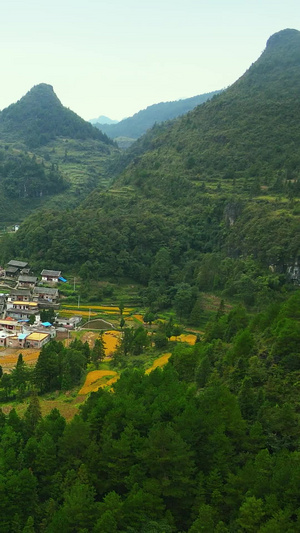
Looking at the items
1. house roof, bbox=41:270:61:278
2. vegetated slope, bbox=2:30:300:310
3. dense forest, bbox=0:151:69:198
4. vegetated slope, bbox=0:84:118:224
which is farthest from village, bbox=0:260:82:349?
dense forest, bbox=0:151:69:198

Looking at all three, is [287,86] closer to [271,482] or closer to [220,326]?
[220,326]

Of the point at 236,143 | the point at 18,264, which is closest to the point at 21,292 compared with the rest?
the point at 18,264

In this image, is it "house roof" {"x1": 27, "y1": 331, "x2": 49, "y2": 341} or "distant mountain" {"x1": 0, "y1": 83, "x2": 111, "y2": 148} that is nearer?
"house roof" {"x1": 27, "y1": 331, "x2": 49, "y2": 341}

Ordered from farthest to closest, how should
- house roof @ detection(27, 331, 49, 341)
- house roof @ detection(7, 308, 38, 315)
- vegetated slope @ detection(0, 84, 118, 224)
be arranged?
1. vegetated slope @ detection(0, 84, 118, 224)
2. house roof @ detection(7, 308, 38, 315)
3. house roof @ detection(27, 331, 49, 341)

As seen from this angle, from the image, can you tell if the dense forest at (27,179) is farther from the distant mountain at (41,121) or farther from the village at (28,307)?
the village at (28,307)

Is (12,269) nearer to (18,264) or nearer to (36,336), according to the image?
(18,264)

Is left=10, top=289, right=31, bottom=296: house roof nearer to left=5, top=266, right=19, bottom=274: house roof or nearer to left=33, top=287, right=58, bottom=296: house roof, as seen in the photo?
left=33, top=287, right=58, bottom=296: house roof

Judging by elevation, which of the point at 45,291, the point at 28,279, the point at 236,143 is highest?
the point at 236,143
